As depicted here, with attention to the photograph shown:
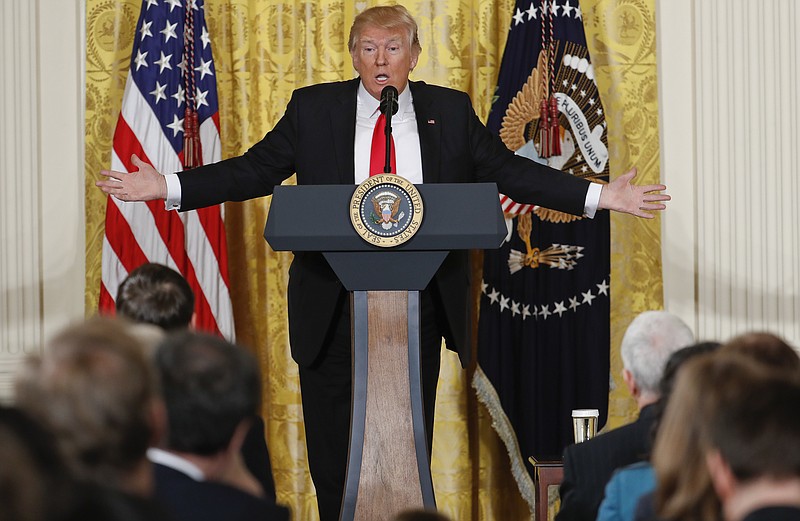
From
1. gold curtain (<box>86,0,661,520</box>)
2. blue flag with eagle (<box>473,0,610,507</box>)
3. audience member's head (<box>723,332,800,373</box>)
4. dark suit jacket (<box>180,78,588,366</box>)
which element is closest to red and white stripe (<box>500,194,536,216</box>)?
blue flag with eagle (<box>473,0,610,507</box>)

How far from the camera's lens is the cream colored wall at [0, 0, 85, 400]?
5832 millimetres

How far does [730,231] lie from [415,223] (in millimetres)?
2690

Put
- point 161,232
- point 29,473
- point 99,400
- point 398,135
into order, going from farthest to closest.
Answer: point 161,232, point 398,135, point 99,400, point 29,473

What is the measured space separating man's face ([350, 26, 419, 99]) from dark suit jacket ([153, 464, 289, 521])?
258 centimetres

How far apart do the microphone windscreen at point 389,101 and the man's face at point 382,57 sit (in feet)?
1.92

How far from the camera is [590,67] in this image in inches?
221

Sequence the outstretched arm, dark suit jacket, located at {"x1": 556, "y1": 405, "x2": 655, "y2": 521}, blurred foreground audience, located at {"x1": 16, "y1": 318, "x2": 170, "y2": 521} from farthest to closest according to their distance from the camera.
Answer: the outstretched arm, dark suit jacket, located at {"x1": 556, "y1": 405, "x2": 655, "y2": 521}, blurred foreground audience, located at {"x1": 16, "y1": 318, "x2": 170, "y2": 521}

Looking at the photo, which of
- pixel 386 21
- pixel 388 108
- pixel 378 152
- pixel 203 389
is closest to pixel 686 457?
pixel 203 389

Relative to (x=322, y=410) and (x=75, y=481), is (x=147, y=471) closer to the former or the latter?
(x=75, y=481)

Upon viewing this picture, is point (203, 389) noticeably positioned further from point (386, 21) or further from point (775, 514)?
point (386, 21)

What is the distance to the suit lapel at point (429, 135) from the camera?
436cm

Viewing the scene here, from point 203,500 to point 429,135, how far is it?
255 cm

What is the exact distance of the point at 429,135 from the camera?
4395mm

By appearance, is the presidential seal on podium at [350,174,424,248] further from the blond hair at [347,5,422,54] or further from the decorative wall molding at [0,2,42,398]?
the decorative wall molding at [0,2,42,398]
